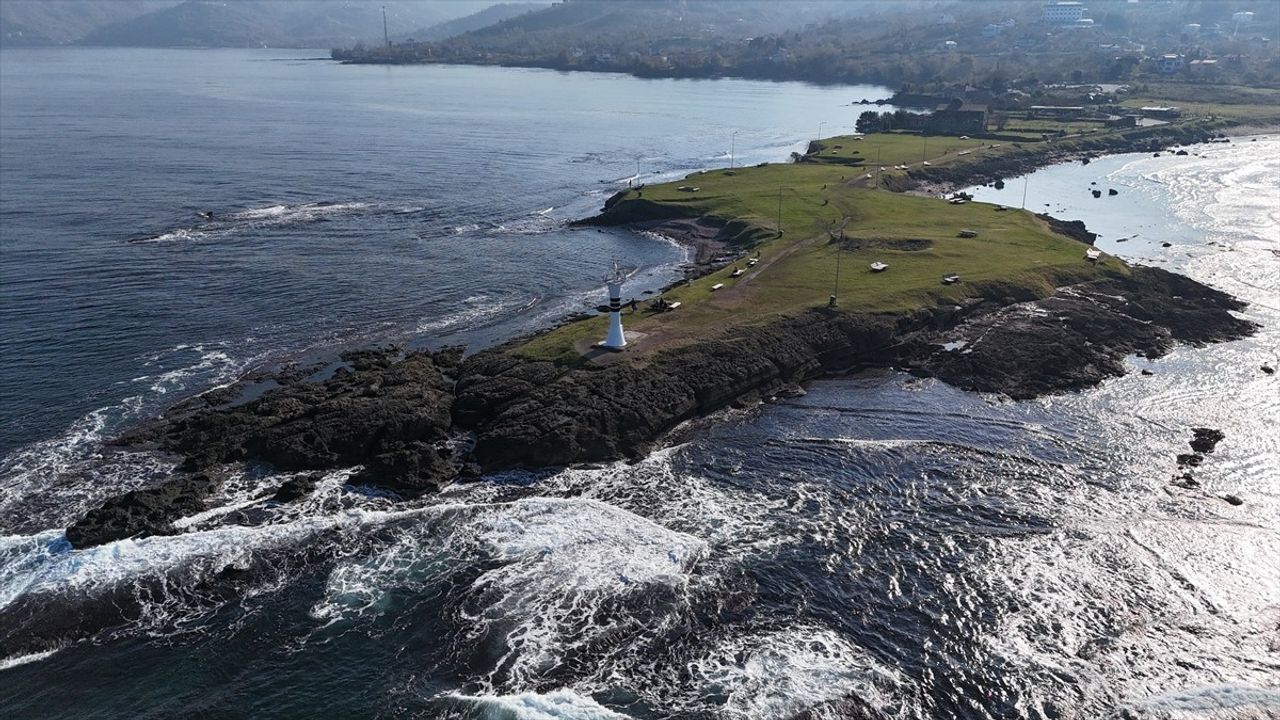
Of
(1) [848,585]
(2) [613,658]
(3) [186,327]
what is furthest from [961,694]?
(3) [186,327]

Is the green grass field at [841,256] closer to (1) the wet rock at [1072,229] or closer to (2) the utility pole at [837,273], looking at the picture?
(2) the utility pole at [837,273]

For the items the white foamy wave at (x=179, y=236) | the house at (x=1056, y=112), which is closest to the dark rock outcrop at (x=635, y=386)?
the white foamy wave at (x=179, y=236)

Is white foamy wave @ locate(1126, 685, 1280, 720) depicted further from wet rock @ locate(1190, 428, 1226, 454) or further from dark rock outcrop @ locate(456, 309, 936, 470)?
dark rock outcrop @ locate(456, 309, 936, 470)

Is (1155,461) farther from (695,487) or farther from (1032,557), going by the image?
(695,487)

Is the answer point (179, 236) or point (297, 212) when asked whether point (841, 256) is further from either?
point (179, 236)

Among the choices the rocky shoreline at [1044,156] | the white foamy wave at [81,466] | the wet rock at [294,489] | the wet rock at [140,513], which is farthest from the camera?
the rocky shoreline at [1044,156]
